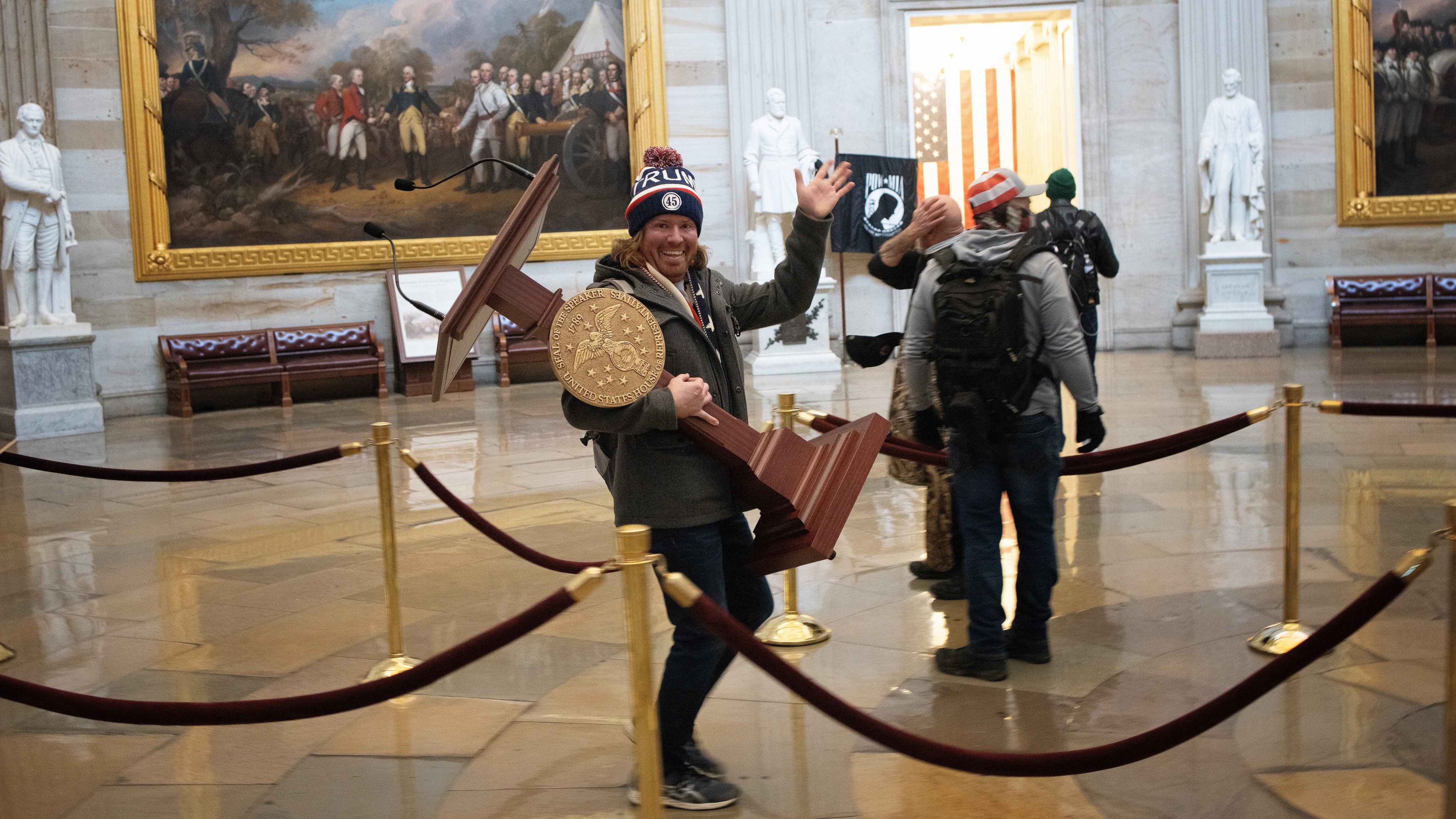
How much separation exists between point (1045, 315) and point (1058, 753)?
6.31 feet

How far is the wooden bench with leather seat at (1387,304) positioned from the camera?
13.7 meters

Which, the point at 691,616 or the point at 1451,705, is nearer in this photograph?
the point at 1451,705

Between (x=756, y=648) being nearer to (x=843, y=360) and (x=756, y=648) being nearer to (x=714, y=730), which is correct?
(x=714, y=730)

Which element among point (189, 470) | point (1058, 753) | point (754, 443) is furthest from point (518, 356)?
point (1058, 753)

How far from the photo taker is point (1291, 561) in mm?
4344

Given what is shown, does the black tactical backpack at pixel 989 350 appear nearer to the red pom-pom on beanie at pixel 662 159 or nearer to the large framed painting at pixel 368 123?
the red pom-pom on beanie at pixel 662 159

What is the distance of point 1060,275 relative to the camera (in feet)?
13.1

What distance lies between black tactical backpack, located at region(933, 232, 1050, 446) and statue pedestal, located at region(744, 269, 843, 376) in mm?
9324

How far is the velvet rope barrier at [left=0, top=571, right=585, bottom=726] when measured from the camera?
2.44 meters

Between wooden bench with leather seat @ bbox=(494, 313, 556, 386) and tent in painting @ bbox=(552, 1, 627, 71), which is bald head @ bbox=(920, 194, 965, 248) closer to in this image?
wooden bench with leather seat @ bbox=(494, 313, 556, 386)

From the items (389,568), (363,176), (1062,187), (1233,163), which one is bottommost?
(389,568)

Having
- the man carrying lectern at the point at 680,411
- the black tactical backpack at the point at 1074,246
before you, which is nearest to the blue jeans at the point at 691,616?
the man carrying lectern at the point at 680,411

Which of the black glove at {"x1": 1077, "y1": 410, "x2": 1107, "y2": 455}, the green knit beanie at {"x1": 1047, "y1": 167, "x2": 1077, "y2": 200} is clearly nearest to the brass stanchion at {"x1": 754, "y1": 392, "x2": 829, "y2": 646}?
the black glove at {"x1": 1077, "y1": 410, "x2": 1107, "y2": 455}

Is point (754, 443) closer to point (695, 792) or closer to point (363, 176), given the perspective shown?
point (695, 792)
